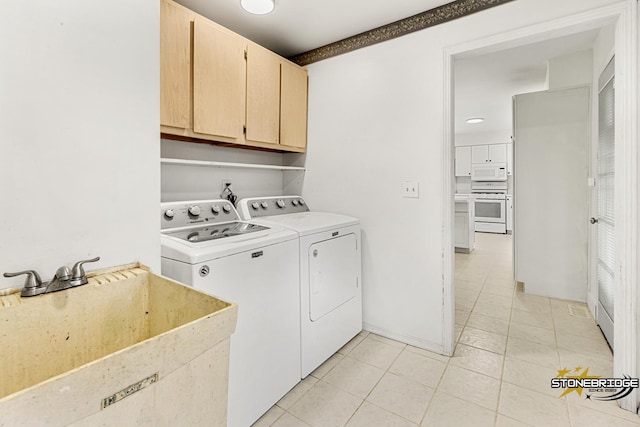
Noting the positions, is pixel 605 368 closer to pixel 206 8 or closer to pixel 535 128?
pixel 535 128

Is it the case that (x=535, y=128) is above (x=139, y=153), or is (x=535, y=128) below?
above

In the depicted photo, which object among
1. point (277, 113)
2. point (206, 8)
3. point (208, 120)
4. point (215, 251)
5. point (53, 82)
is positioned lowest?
point (215, 251)

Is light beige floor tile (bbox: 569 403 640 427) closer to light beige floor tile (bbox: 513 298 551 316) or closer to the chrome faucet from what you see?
light beige floor tile (bbox: 513 298 551 316)

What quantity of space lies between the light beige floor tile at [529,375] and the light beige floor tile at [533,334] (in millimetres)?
379

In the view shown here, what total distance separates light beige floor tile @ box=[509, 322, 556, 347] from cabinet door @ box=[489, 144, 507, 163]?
525 centimetres

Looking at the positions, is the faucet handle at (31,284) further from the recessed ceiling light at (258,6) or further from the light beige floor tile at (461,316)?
the light beige floor tile at (461,316)

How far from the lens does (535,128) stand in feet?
10.2

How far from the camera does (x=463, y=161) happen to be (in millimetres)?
7238

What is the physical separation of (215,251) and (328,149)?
5.11ft

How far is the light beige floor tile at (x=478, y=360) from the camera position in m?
1.94

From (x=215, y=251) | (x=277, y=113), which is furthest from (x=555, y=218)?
(x=215, y=251)

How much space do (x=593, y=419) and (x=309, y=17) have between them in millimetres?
2884

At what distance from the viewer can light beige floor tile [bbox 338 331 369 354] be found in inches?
86.4

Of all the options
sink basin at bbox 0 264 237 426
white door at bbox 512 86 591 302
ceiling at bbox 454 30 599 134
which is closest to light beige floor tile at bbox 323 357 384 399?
sink basin at bbox 0 264 237 426
